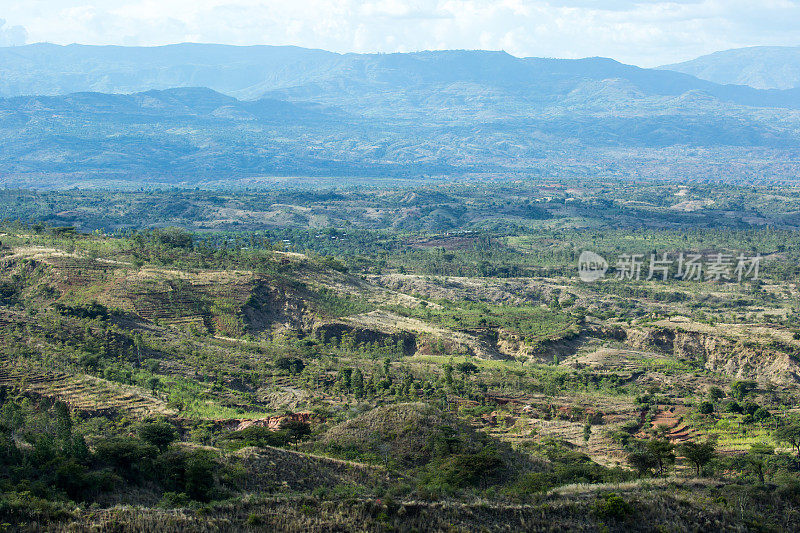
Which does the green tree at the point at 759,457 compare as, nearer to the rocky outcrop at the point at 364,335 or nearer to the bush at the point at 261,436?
the bush at the point at 261,436

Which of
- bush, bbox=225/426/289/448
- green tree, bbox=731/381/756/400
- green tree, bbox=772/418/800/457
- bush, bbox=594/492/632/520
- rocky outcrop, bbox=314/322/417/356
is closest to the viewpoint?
bush, bbox=594/492/632/520

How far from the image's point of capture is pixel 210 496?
28.5m

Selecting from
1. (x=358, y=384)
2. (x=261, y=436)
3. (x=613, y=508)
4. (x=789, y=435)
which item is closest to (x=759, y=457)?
(x=789, y=435)

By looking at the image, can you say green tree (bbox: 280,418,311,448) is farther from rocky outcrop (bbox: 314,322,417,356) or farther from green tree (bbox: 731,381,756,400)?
green tree (bbox: 731,381,756,400)

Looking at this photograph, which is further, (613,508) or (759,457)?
(759,457)

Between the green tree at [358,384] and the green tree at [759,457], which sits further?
the green tree at [358,384]

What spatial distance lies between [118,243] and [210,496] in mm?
54027

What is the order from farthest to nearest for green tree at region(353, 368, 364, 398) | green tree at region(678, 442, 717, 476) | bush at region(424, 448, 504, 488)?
green tree at region(353, 368, 364, 398) < green tree at region(678, 442, 717, 476) < bush at region(424, 448, 504, 488)

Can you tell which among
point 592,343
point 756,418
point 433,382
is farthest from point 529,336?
point 756,418

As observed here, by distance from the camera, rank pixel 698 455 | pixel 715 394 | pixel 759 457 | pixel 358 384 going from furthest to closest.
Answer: pixel 358 384 → pixel 715 394 → pixel 759 457 → pixel 698 455

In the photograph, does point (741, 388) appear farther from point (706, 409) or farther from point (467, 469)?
point (467, 469)

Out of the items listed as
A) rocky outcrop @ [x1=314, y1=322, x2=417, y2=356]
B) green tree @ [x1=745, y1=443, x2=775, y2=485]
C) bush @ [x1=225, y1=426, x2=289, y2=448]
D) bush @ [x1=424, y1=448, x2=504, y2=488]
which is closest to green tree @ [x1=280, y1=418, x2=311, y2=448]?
bush @ [x1=225, y1=426, x2=289, y2=448]

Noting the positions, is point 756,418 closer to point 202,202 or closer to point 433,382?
point 433,382

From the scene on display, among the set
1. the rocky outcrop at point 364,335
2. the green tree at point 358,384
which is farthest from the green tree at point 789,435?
the rocky outcrop at point 364,335
